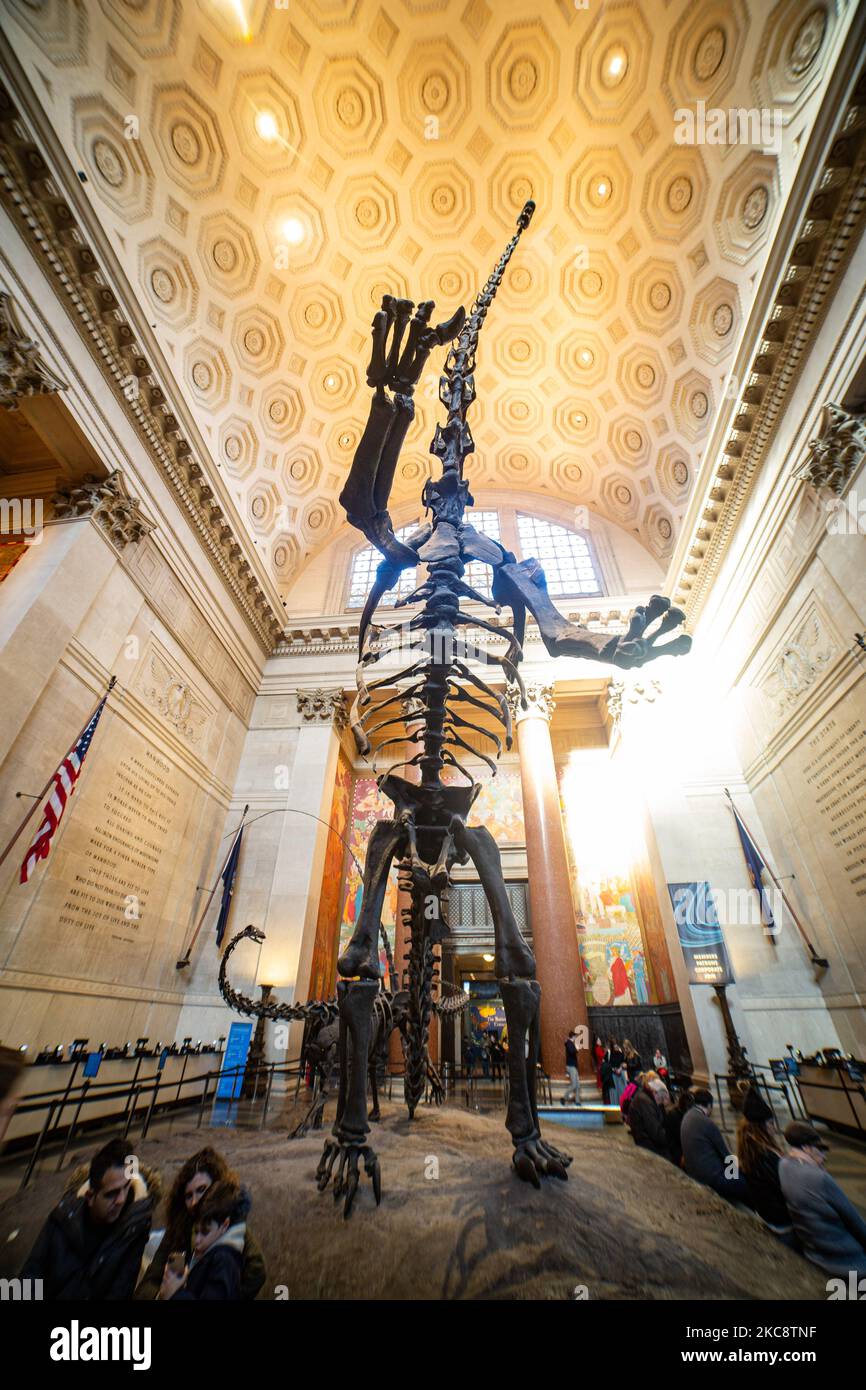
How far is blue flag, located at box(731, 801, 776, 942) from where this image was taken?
28.1 feet

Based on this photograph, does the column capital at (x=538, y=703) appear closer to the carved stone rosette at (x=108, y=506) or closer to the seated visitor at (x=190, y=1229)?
the carved stone rosette at (x=108, y=506)

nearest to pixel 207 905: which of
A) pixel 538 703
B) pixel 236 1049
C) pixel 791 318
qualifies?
pixel 236 1049

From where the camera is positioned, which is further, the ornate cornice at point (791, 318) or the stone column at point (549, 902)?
the stone column at point (549, 902)

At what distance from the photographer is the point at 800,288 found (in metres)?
6.75

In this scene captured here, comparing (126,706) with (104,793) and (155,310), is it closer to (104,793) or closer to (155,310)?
(104,793)

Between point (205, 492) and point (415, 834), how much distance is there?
8.45 metres

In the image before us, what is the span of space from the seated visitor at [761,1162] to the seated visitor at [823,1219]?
11.9 inches

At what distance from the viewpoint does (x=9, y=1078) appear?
1336 millimetres

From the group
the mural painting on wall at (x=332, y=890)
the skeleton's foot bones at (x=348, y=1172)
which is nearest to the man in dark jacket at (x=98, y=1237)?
the skeleton's foot bones at (x=348, y=1172)

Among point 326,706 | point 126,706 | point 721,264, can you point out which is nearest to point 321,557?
point 326,706

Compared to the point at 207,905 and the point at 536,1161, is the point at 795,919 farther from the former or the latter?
the point at 207,905

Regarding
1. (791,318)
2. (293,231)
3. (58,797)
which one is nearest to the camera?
(58,797)

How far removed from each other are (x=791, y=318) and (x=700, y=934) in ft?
29.7

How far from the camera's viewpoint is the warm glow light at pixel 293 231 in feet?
34.0
